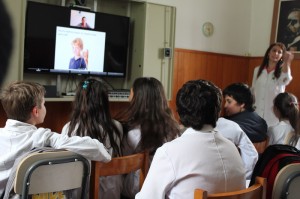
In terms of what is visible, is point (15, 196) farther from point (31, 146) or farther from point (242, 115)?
point (242, 115)

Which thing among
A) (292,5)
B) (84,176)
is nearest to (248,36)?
(292,5)

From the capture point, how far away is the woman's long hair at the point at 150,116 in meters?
2.35

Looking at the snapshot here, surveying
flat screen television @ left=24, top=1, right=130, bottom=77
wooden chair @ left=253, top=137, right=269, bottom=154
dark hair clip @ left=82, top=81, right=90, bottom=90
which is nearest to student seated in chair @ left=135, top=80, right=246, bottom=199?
dark hair clip @ left=82, top=81, right=90, bottom=90

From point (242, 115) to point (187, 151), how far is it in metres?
1.46

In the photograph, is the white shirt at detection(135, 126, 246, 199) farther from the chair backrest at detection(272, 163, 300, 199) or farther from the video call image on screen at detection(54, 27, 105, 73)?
the video call image on screen at detection(54, 27, 105, 73)

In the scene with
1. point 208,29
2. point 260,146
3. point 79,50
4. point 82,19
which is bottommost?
point 260,146

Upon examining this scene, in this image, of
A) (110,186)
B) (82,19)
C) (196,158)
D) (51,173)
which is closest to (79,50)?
(82,19)

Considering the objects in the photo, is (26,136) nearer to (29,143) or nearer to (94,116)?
(29,143)

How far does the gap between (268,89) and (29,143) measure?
3.81m

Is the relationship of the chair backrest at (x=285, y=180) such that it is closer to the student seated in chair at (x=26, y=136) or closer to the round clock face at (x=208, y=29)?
the student seated in chair at (x=26, y=136)

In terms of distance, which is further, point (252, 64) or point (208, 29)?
point (252, 64)

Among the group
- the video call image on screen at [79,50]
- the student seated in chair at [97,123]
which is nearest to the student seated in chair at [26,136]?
Result: the student seated in chair at [97,123]

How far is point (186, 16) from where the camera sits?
217 inches

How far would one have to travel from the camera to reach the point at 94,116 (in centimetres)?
221
